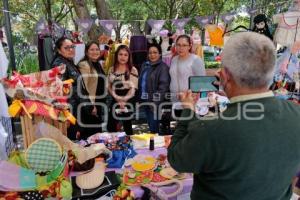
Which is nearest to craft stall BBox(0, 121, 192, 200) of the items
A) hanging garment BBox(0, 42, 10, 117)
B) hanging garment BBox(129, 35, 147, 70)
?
hanging garment BBox(0, 42, 10, 117)

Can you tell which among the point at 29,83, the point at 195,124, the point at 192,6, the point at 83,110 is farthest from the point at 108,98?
the point at 192,6

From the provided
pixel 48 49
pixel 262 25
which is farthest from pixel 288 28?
pixel 48 49

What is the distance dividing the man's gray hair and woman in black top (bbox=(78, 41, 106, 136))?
2.40 metres

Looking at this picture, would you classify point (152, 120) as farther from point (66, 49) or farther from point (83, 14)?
point (83, 14)

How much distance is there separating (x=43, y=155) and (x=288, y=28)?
3.04 meters

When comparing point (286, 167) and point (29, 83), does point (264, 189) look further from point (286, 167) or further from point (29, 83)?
point (29, 83)

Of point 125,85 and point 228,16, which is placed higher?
point 228,16

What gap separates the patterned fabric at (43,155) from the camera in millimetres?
1624

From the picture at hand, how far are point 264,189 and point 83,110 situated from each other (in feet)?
8.30

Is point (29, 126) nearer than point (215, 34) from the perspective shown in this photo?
Yes

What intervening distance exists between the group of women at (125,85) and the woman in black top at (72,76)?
0.01m

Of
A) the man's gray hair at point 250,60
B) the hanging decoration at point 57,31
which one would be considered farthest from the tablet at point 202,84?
the hanging decoration at point 57,31

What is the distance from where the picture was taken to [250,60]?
2.85 ft

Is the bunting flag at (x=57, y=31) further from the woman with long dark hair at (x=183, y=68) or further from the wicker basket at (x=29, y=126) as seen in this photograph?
the wicker basket at (x=29, y=126)
